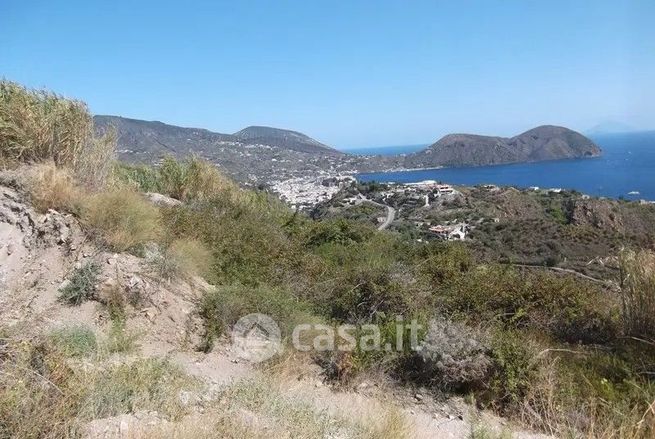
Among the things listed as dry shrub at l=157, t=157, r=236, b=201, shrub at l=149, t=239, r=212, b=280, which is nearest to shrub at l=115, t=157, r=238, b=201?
dry shrub at l=157, t=157, r=236, b=201

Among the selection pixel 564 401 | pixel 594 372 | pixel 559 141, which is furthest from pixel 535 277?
pixel 559 141

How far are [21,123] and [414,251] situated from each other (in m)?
6.43

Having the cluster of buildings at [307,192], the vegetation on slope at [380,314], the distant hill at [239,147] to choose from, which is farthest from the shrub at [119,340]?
the distant hill at [239,147]

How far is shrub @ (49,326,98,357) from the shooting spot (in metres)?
3.50

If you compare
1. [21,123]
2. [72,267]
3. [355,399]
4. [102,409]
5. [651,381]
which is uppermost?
[21,123]

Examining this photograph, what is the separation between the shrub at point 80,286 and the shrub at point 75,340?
708mm

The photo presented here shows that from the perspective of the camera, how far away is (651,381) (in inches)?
145

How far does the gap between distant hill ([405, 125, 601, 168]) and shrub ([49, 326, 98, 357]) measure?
124 meters

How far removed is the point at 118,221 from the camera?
5.46 metres

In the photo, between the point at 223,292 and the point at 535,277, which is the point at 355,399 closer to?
the point at 223,292

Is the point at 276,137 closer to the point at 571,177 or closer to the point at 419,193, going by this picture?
the point at 571,177

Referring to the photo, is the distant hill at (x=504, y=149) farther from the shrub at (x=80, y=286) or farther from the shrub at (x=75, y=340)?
the shrub at (x=75, y=340)

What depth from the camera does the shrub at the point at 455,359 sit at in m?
3.97

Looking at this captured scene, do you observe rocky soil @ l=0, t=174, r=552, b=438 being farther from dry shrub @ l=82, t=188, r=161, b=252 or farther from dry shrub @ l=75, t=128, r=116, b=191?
dry shrub @ l=75, t=128, r=116, b=191
